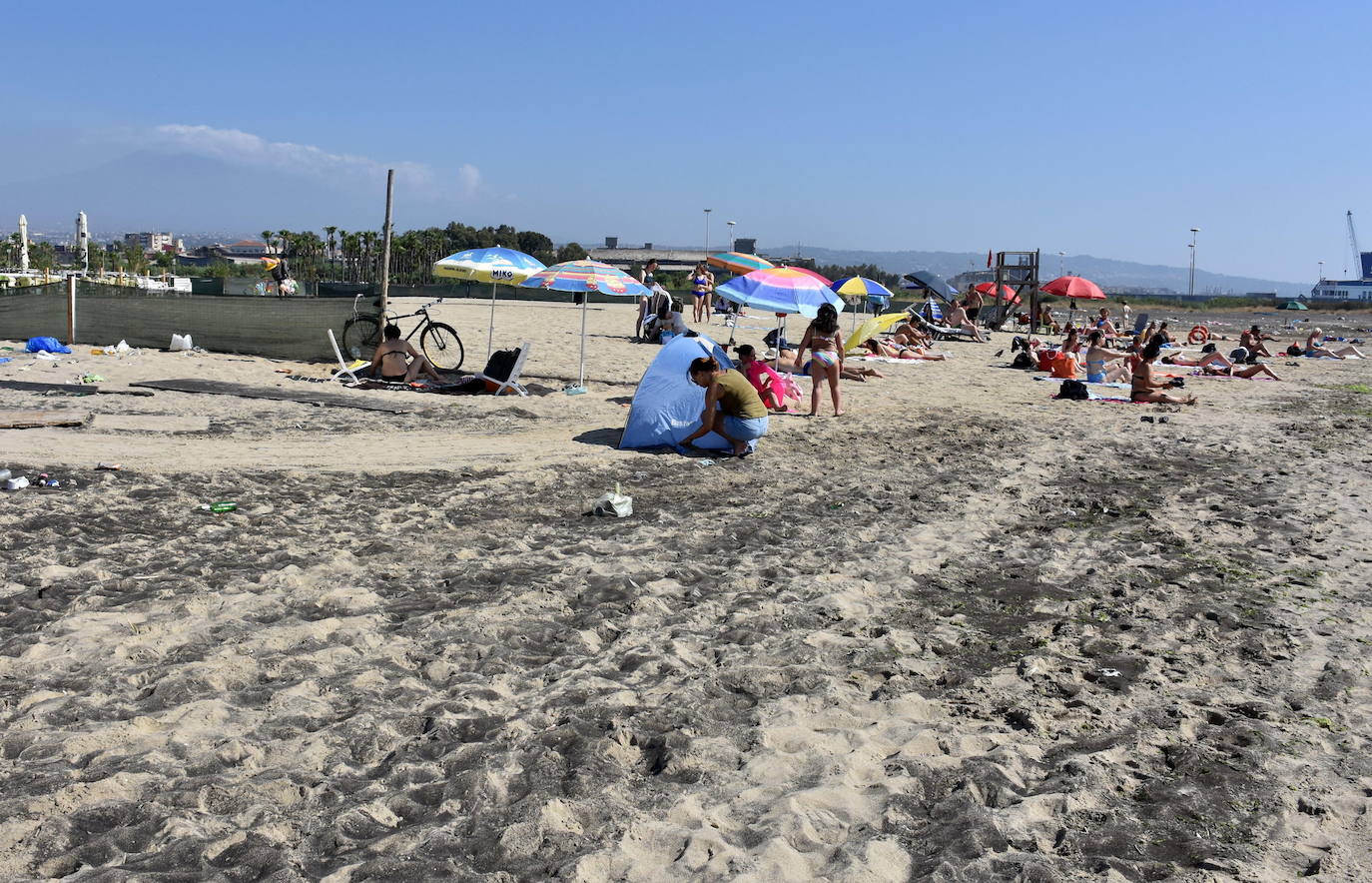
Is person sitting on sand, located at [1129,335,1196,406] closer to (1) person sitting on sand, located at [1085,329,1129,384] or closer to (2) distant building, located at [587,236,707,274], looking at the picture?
(1) person sitting on sand, located at [1085,329,1129,384]

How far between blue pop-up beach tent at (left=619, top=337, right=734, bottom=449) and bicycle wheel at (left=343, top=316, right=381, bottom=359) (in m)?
5.58

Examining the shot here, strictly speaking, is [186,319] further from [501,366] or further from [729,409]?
[729,409]

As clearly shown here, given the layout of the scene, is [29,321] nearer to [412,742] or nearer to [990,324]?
[412,742]

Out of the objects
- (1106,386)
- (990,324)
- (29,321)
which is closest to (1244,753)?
(1106,386)

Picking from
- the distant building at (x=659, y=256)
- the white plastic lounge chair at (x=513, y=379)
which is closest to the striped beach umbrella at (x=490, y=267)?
the white plastic lounge chair at (x=513, y=379)

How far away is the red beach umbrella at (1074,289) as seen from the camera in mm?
23688

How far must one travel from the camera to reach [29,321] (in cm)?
1480

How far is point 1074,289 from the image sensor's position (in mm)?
24078

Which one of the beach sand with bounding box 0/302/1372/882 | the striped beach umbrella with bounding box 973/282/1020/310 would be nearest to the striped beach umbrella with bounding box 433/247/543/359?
the beach sand with bounding box 0/302/1372/882

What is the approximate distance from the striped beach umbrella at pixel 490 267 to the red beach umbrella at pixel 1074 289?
14.9 meters

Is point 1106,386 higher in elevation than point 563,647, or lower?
higher

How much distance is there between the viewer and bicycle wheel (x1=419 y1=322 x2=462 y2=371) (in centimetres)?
1410

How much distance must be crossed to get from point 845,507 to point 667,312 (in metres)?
10.8

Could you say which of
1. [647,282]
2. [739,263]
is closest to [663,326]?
[647,282]
